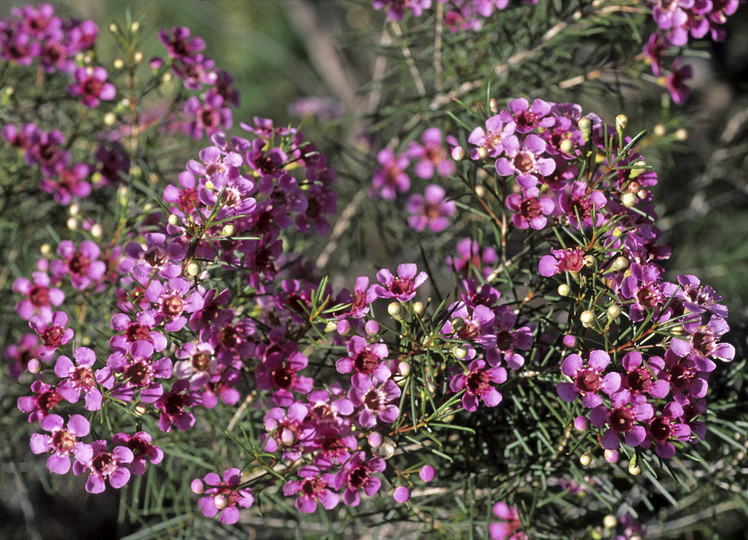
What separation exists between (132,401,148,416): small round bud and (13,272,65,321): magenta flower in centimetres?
48

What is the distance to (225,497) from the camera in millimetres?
1042

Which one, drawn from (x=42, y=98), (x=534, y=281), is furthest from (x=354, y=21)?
(x=534, y=281)

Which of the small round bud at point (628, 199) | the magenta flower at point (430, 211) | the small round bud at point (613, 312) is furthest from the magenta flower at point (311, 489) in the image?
the magenta flower at point (430, 211)

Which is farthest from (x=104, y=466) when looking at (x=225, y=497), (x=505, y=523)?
(x=505, y=523)

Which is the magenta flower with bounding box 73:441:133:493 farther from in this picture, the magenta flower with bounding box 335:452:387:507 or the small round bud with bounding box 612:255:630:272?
the small round bud with bounding box 612:255:630:272

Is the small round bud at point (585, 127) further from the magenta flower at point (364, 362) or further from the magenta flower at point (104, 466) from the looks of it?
the magenta flower at point (104, 466)

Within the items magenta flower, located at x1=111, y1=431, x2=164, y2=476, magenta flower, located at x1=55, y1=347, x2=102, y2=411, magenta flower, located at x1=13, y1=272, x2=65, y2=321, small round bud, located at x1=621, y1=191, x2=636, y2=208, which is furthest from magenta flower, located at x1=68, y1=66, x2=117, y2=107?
small round bud, located at x1=621, y1=191, x2=636, y2=208

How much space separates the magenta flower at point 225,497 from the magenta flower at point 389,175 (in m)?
1.08

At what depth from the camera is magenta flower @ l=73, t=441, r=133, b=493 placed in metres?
1.00

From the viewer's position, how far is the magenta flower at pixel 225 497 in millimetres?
1027

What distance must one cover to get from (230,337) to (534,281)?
22.6 inches

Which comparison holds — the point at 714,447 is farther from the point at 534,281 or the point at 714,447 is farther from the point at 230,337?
the point at 230,337

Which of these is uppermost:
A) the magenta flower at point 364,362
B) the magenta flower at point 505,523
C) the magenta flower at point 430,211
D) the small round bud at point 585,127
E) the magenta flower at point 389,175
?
the magenta flower at point 389,175

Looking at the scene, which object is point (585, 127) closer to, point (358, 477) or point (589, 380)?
point (589, 380)
